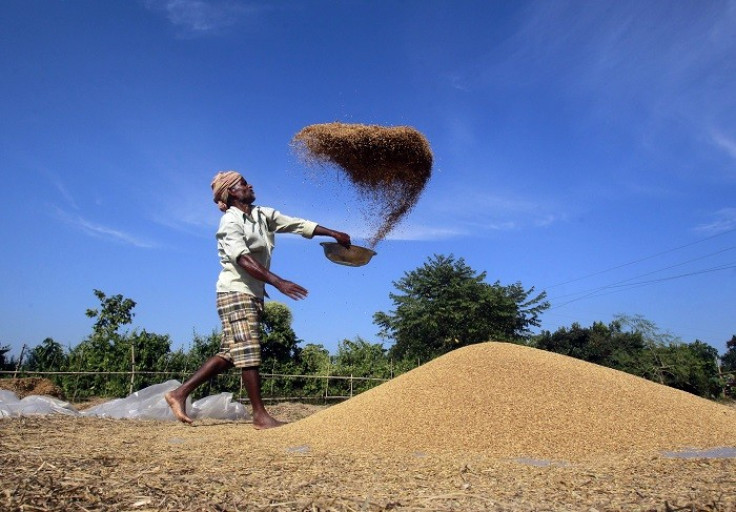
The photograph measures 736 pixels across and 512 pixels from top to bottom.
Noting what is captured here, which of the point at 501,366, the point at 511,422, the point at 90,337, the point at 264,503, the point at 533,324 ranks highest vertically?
the point at 533,324

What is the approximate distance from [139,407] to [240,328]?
1.98m

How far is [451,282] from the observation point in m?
18.0

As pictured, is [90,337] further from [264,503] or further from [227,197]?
[264,503]

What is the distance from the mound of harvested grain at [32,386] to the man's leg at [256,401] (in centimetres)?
591

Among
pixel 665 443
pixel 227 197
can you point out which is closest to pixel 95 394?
pixel 227 197

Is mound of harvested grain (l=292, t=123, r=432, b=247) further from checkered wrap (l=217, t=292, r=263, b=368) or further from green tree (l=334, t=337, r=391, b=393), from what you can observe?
green tree (l=334, t=337, r=391, b=393)

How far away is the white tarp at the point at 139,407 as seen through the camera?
4531mm

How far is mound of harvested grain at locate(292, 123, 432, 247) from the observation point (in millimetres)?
4547

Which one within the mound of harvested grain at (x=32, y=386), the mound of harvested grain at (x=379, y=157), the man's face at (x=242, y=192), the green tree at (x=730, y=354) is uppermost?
the green tree at (x=730, y=354)

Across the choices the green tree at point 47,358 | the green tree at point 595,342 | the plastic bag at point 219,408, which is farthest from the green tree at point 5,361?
the green tree at point 595,342

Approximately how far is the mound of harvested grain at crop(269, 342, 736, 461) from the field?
0.5 inches

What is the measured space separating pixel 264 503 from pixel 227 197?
9.18 feet

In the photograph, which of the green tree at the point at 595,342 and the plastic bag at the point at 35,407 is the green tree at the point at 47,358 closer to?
the plastic bag at the point at 35,407

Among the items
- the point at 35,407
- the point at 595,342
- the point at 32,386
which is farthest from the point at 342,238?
the point at 595,342
